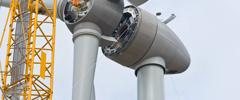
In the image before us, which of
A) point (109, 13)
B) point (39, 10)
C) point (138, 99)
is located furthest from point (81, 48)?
point (39, 10)

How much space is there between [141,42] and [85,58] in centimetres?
281

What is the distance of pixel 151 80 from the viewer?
27.4 m

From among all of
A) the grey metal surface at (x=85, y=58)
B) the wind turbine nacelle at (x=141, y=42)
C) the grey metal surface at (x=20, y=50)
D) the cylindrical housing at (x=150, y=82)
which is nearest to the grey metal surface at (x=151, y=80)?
the cylindrical housing at (x=150, y=82)

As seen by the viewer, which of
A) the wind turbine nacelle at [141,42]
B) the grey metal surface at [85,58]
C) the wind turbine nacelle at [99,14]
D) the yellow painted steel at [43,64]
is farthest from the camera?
the yellow painted steel at [43,64]

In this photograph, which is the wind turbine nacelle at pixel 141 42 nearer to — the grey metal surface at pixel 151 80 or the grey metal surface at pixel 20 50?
the grey metal surface at pixel 151 80

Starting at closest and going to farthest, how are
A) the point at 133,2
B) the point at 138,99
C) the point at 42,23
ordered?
the point at 133,2
the point at 138,99
the point at 42,23

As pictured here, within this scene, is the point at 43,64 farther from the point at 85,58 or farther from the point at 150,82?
the point at 150,82

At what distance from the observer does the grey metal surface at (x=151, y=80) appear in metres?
27.0

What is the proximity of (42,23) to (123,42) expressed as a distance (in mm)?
4105

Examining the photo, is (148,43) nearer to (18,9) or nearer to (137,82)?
(137,82)

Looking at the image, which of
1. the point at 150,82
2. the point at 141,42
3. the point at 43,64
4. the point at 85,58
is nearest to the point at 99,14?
Answer: the point at 85,58

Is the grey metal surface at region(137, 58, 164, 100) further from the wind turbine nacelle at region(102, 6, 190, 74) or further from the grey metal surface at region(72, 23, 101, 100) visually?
the grey metal surface at region(72, 23, 101, 100)

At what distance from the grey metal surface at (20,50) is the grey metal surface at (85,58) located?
4007 millimetres

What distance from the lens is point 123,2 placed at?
26953 millimetres
